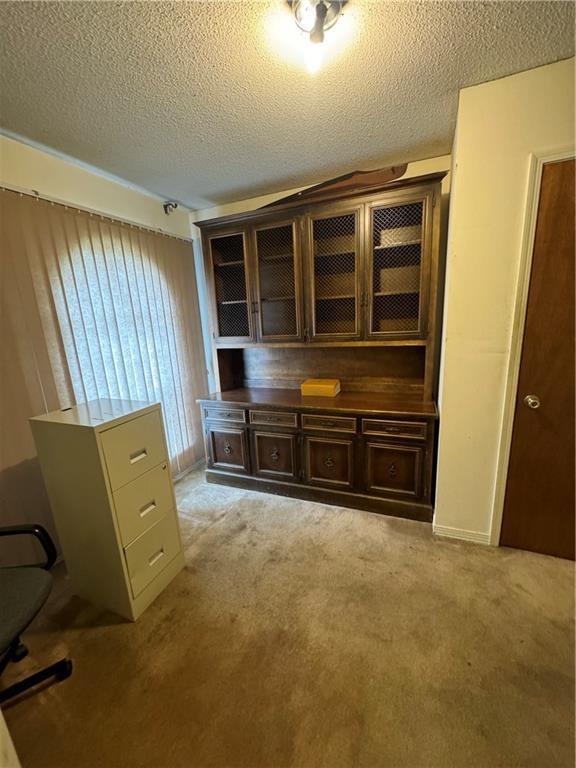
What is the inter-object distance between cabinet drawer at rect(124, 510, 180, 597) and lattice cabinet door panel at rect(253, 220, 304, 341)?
156 centimetres

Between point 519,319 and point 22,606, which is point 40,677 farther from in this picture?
point 519,319

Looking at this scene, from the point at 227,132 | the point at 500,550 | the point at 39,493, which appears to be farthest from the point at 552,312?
the point at 39,493

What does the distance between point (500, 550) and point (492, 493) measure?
0.36 metres

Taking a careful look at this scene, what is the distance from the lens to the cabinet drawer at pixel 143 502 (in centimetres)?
153

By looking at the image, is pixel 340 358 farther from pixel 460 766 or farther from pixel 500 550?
pixel 460 766

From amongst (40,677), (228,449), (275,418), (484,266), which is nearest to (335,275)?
(484,266)

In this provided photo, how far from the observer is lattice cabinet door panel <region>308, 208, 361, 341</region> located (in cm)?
231

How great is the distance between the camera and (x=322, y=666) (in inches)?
52.7

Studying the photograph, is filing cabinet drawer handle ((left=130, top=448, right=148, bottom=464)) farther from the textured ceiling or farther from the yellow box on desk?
the textured ceiling

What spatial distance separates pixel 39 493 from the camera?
1.90 meters

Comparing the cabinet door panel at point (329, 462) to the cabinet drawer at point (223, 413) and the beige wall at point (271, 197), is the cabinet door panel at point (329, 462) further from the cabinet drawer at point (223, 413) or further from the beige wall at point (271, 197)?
the beige wall at point (271, 197)

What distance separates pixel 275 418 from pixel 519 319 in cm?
171

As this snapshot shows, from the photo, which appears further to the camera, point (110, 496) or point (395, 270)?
point (395, 270)

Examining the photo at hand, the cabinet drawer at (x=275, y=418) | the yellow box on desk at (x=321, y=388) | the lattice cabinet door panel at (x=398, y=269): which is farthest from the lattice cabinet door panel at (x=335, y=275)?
the cabinet drawer at (x=275, y=418)
